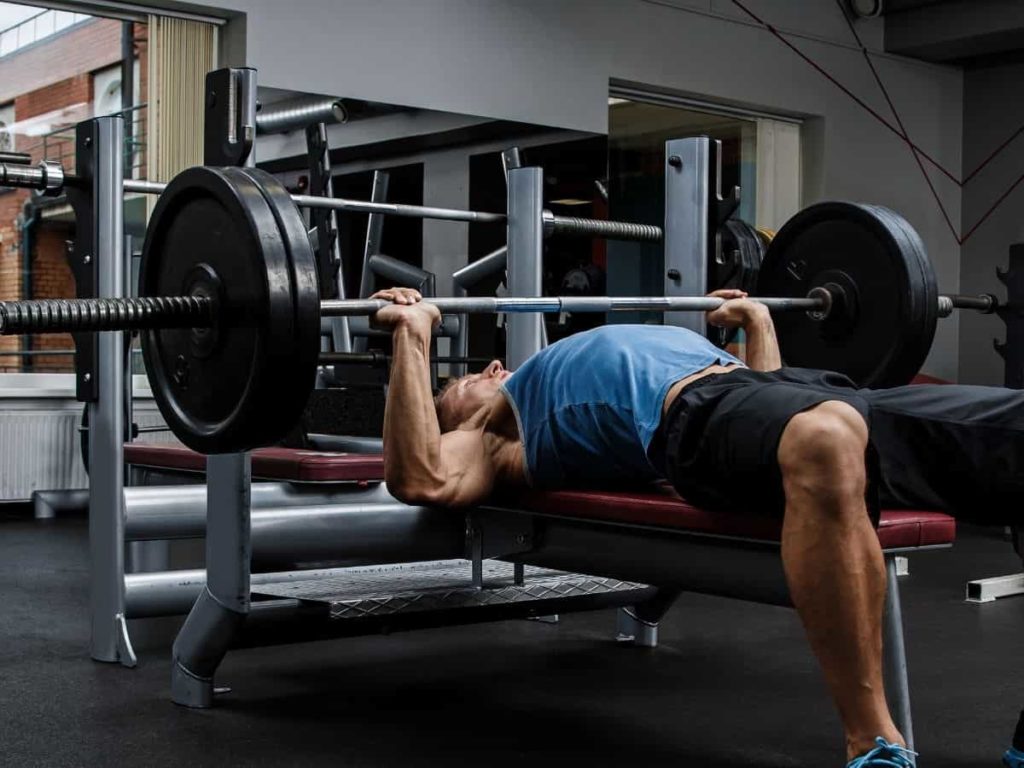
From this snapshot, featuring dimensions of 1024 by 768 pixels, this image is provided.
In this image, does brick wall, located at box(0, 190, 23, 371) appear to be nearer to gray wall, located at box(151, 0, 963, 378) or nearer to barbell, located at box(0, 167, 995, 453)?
gray wall, located at box(151, 0, 963, 378)

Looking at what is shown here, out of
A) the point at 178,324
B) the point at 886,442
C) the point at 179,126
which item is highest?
the point at 179,126

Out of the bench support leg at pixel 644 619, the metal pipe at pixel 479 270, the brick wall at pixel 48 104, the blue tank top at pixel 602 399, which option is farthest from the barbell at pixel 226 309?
the brick wall at pixel 48 104

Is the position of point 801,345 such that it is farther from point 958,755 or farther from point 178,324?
point 178,324

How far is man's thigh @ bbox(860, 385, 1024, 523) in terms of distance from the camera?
6.30 ft

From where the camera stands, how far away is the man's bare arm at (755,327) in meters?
2.66

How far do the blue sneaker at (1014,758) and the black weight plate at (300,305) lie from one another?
1.15 metres

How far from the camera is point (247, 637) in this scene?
7.62 ft

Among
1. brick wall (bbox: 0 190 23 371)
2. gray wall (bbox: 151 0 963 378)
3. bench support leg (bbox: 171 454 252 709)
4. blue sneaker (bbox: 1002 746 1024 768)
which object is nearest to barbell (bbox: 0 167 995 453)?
bench support leg (bbox: 171 454 252 709)

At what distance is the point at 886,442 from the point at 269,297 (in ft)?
3.13

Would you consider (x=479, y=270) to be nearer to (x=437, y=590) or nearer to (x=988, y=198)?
(x=437, y=590)

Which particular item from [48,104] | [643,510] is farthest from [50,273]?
[643,510]

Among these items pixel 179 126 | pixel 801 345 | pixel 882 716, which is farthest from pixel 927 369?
pixel 882 716

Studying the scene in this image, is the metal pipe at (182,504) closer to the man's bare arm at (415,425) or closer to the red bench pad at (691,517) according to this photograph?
the man's bare arm at (415,425)

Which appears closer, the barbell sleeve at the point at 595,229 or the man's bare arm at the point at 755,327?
the man's bare arm at the point at 755,327
